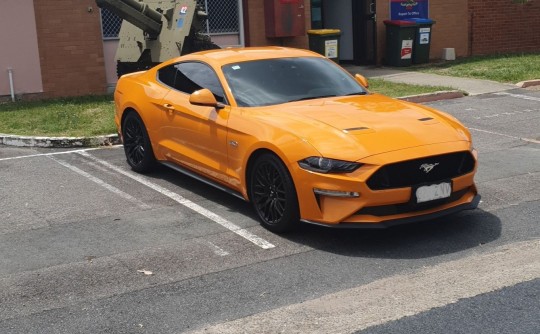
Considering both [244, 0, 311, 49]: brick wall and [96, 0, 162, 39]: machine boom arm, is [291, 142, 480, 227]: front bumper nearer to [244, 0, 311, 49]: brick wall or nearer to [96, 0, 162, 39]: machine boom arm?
[96, 0, 162, 39]: machine boom arm

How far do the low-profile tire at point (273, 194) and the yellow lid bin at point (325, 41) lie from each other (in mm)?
10731

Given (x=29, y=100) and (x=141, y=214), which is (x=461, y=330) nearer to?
(x=141, y=214)

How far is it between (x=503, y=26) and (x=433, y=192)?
53.2 feet

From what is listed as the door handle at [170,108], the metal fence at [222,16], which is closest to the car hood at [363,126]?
the door handle at [170,108]

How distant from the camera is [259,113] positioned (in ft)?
21.1

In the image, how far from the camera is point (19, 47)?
14.1 m

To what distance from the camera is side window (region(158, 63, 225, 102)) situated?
7098 millimetres

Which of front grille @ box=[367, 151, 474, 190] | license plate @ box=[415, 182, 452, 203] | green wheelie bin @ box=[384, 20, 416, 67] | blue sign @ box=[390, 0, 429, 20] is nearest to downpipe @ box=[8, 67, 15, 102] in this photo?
green wheelie bin @ box=[384, 20, 416, 67]

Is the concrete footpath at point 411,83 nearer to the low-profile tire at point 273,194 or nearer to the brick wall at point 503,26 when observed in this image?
the brick wall at point 503,26

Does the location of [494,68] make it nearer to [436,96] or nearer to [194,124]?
[436,96]

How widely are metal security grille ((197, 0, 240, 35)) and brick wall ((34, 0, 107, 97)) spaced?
2.57 m

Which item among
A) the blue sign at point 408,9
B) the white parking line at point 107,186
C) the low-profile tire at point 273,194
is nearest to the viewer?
the low-profile tire at point 273,194

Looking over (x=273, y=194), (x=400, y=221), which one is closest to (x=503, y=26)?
(x=273, y=194)

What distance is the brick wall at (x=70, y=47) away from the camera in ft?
47.0
